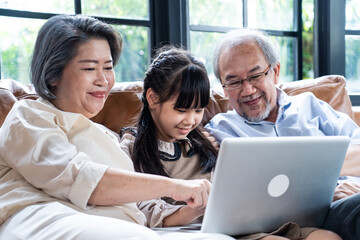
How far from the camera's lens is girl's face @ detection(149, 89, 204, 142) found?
173cm

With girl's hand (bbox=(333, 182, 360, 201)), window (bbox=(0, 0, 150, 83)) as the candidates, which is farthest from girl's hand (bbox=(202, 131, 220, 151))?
window (bbox=(0, 0, 150, 83))

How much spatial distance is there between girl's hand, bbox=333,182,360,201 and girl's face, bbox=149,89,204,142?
582mm

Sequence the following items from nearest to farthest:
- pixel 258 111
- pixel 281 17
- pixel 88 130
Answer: pixel 88 130 → pixel 258 111 → pixel 281 17

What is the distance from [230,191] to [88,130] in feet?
1.55

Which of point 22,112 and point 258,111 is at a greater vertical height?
point 22,112

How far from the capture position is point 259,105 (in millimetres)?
2084

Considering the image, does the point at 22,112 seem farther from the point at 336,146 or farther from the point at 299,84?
the point at 299,84

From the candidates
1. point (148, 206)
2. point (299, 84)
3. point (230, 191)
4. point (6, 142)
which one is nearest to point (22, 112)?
point (6, 142)

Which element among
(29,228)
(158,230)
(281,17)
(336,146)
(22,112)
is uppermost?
(281,17)

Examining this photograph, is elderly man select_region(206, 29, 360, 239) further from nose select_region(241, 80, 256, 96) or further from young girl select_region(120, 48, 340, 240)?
young girl select_region(120, 48, 340, 240)

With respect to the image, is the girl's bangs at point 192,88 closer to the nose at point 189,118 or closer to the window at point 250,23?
the nose at point 189,118

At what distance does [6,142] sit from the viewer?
4.31ft

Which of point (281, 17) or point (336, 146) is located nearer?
point (336, 146)

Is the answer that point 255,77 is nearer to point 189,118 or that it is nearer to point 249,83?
point 249,83
